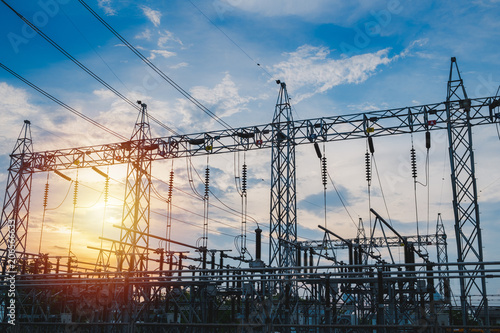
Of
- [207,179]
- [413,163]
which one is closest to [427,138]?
[413,163]

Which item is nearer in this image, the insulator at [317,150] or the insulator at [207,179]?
the insulator at [317,150]

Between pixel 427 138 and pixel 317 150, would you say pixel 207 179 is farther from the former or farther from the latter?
pixel 427 138

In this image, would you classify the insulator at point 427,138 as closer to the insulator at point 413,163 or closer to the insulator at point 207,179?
the insulator at point 413,163

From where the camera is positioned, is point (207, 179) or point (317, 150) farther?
point (207, 179)

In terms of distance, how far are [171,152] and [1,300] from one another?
11.0 meters

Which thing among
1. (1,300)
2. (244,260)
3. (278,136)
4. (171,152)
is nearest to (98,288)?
(1,300)

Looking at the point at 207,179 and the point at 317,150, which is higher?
the point at 317,150

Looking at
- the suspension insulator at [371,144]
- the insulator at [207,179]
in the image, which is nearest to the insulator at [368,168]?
the suspension insulator at [371,144]

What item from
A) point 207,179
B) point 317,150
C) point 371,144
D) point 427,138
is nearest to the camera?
point 427,138

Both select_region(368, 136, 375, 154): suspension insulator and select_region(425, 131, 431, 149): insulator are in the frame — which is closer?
select_region(425, 131, 431, 149): insulator

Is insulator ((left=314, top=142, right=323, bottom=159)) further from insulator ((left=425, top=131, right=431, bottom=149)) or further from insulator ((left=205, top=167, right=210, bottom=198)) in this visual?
insulator ((left=205, top=167, right=210, bottom=198))

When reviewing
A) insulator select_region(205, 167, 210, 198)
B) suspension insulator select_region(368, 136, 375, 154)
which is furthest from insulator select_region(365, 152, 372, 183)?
insulator select_region(205, 167, 210, 198)

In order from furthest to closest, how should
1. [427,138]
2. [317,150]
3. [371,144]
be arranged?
[317,150] < [371,144] < [427,138]

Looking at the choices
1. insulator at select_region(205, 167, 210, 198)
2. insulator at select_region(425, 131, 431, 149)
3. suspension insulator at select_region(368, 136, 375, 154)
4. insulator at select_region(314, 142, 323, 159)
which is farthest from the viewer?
insulator at select_region(205, 167, 210, 198)
